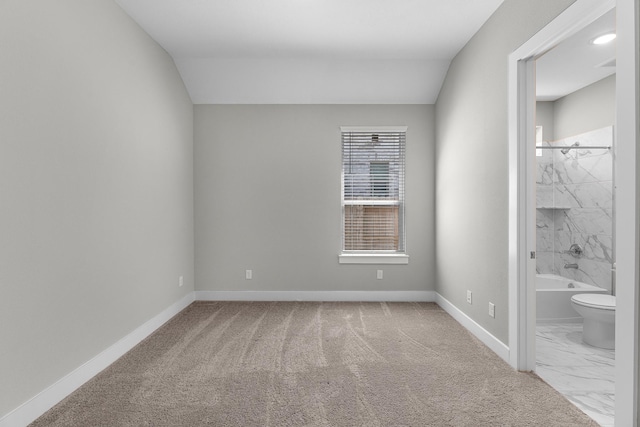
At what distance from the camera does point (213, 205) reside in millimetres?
4453

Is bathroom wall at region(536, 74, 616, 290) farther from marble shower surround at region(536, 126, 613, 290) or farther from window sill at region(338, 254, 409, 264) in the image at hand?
window sill at region(338, 254, 409, 264)

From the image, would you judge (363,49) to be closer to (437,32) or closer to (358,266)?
(437,32)

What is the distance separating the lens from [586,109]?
13.7ft

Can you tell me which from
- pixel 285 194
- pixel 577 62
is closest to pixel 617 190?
pixel 577 62

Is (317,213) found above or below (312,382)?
above

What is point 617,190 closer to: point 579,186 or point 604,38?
point 604,38

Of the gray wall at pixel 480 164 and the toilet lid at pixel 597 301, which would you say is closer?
the gray wall at pixel 480 164

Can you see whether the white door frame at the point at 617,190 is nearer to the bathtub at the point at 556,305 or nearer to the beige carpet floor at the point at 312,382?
the beige carpet floor at the point at 312,382

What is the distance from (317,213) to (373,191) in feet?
2.54

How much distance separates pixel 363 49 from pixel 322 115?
98cm

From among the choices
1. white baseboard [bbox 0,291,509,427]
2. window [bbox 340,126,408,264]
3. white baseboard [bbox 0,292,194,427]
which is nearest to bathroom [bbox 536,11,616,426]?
white baseboard [bbox 0,291,509,427]

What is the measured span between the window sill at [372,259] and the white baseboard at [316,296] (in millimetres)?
382

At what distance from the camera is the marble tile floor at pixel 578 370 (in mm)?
2131

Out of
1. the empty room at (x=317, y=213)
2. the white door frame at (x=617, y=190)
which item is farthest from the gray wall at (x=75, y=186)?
the white door frame at (x=617, y=190)
